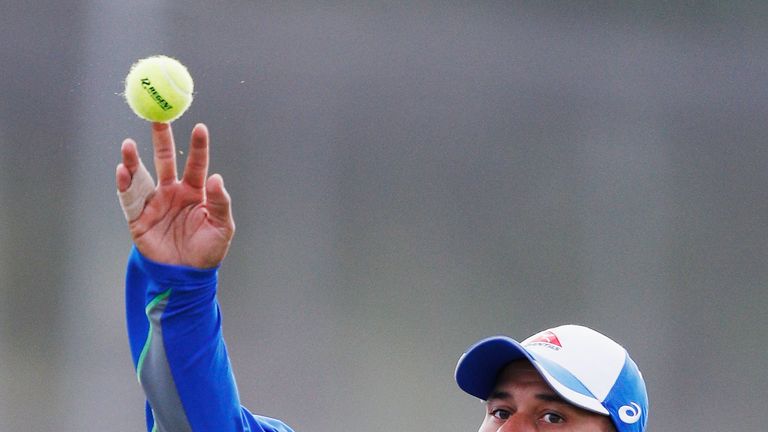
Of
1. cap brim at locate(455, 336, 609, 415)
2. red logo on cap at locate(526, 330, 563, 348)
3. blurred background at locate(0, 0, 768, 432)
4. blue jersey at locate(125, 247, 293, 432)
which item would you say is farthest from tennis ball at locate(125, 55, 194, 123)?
blurred background at locate(0, 0, 768, 432)

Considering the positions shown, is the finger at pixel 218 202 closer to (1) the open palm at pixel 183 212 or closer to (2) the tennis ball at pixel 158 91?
(1) the open palm at pixel 183 212

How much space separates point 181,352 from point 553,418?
536 millimetres

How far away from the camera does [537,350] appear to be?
1505 mm

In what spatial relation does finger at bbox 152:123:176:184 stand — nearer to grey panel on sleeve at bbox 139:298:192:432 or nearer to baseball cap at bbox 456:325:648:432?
grey panel on sleeve at bbox 139:298:192:432

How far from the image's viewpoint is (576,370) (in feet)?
4.79

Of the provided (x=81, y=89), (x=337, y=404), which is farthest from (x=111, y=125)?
(x=337, y=404)

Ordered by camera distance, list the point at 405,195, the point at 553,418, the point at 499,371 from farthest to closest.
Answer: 1. the point at 405,195
2. the point at 499,371
3. the point at 553,418

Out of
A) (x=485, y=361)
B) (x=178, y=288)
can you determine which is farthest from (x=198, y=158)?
(x=485, y=361)

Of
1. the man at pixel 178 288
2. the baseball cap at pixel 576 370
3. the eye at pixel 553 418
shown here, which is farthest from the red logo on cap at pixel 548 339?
the man at pixel 178 288

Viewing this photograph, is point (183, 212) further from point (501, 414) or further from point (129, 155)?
point (501, 414)

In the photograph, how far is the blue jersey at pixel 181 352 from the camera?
121 centimetres

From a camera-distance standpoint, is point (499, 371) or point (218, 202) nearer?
point (218, 202)

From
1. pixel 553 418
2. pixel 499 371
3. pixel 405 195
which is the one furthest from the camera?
pixel 405 195

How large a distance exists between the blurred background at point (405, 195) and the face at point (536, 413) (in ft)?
6.83
